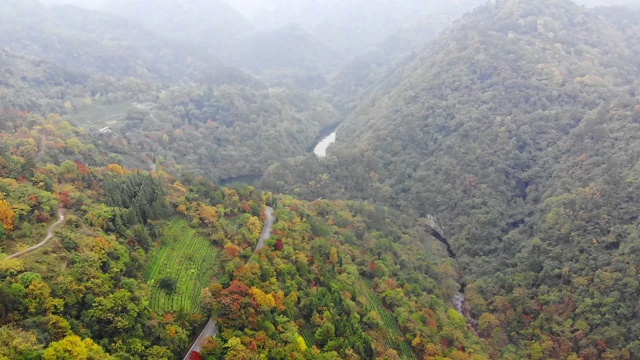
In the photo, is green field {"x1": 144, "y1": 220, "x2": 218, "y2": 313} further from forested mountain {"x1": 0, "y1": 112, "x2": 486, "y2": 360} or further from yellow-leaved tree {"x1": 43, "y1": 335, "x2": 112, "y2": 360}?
yellow-leaved tree {"x1": 43, "y1": 335, "x2": 112, "y2": 360}

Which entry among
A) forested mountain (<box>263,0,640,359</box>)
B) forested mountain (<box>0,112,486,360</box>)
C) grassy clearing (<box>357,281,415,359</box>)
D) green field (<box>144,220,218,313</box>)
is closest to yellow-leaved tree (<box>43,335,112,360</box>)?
forested mountain (<box>0,112,486,360</box>)

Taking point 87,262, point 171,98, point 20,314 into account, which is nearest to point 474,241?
point 87,262

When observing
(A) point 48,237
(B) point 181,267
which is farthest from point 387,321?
(A) point 48,237

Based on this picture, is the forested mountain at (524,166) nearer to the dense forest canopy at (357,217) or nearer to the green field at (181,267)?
the dense forest canopy at (357,217)

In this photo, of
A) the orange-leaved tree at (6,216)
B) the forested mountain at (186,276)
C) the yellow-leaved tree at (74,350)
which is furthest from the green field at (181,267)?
the orange-leaved tree at (6,216)

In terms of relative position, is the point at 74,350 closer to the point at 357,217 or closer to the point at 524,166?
the point at 357,217

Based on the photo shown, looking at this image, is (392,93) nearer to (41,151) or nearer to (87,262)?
(41,151)
